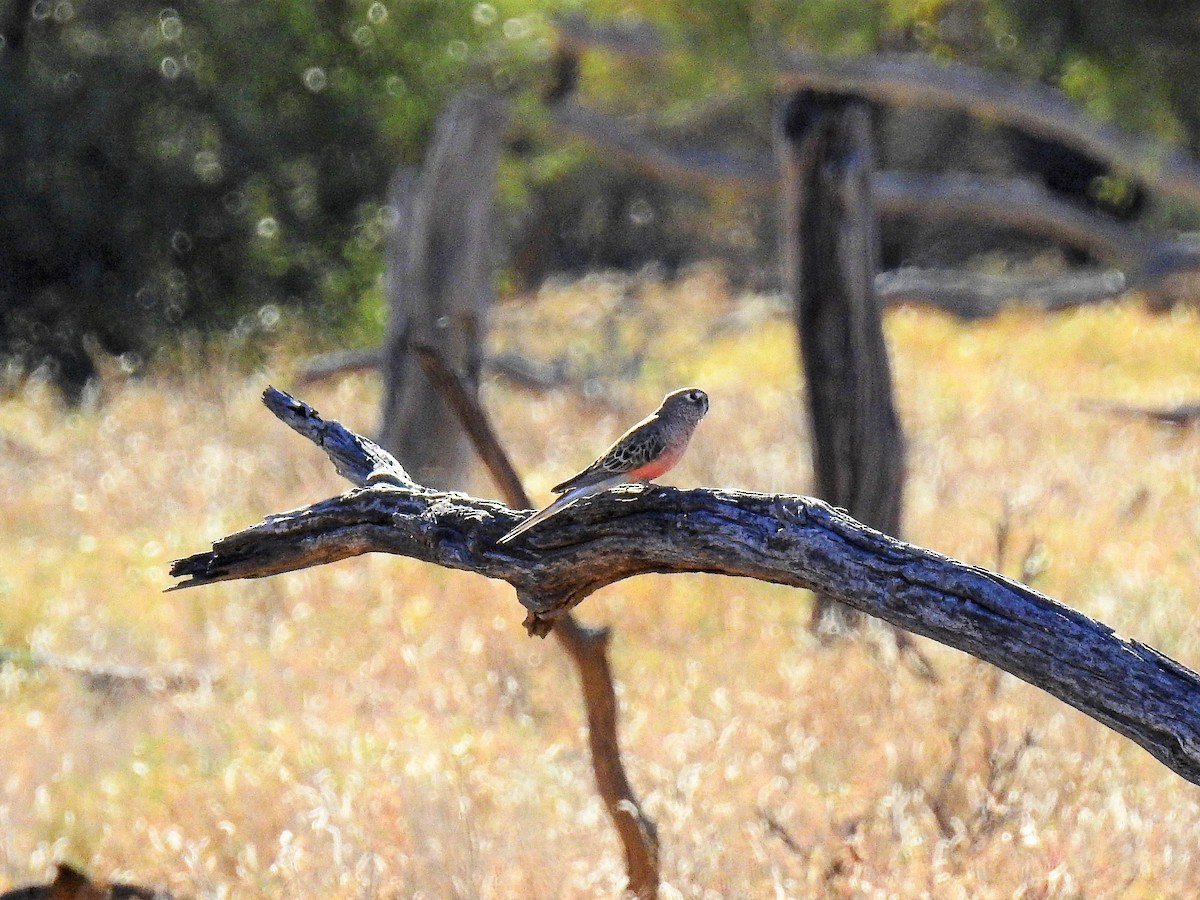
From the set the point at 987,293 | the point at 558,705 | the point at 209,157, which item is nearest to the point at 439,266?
the point at 558,705

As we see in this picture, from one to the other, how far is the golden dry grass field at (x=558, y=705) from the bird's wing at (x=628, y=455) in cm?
130

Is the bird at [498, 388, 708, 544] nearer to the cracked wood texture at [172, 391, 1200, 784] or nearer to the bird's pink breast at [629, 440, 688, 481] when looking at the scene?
the bird's pink breast at [629, 440, 688, 481]

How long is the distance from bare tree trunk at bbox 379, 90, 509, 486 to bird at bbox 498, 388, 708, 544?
6.28 meters

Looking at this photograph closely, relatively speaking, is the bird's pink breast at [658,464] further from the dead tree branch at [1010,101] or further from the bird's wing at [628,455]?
the dead tree branch at [1010,101]

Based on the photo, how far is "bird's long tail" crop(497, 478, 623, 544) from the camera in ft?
10.4

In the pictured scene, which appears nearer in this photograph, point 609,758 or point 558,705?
point 609,758

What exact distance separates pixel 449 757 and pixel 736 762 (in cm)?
96

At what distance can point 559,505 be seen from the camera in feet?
10.6

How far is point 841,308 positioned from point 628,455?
415 cm

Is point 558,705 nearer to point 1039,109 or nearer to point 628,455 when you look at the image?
point 628,455

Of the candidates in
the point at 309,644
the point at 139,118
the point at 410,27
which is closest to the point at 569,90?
the point at 410,27

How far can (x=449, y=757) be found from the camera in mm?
5312

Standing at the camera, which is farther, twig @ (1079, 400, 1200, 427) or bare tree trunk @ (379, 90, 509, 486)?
bare tree trunk @ (379, 90, 509, 486)

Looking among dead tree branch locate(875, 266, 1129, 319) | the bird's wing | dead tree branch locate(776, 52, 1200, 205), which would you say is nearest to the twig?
dead tree branch locate(776, 52, 1200, 205)
